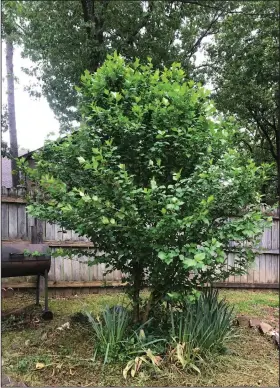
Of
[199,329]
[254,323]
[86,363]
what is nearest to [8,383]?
[86,363]

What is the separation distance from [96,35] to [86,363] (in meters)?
2.47

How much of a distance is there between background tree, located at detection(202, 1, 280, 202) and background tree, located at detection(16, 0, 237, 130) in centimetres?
19

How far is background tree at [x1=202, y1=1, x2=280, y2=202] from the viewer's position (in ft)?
10.7

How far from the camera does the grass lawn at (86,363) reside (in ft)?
4.66

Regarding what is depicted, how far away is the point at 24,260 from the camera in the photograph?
2.01 metres

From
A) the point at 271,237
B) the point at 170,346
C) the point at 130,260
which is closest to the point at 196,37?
the point at 271,237

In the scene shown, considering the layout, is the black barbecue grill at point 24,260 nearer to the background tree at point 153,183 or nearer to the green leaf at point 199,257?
the background tree at point 153,183

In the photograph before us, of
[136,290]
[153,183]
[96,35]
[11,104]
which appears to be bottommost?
[136,290]

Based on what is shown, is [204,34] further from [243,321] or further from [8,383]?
[8,383]

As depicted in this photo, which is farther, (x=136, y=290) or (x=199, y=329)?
(x=136, y=290)

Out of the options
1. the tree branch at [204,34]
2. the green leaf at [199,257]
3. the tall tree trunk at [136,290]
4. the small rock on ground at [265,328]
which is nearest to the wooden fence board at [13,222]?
the tall tree trunk at [136,290]

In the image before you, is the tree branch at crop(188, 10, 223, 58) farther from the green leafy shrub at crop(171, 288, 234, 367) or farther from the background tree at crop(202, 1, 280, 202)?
the green leafy shrub at crop(171, 288, 234, 367)

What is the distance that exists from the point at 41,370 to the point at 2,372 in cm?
15

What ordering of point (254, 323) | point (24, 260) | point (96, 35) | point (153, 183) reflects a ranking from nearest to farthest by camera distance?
point (153, 183) → point (24, 260) → point (254, 323) → point (96, 35)
